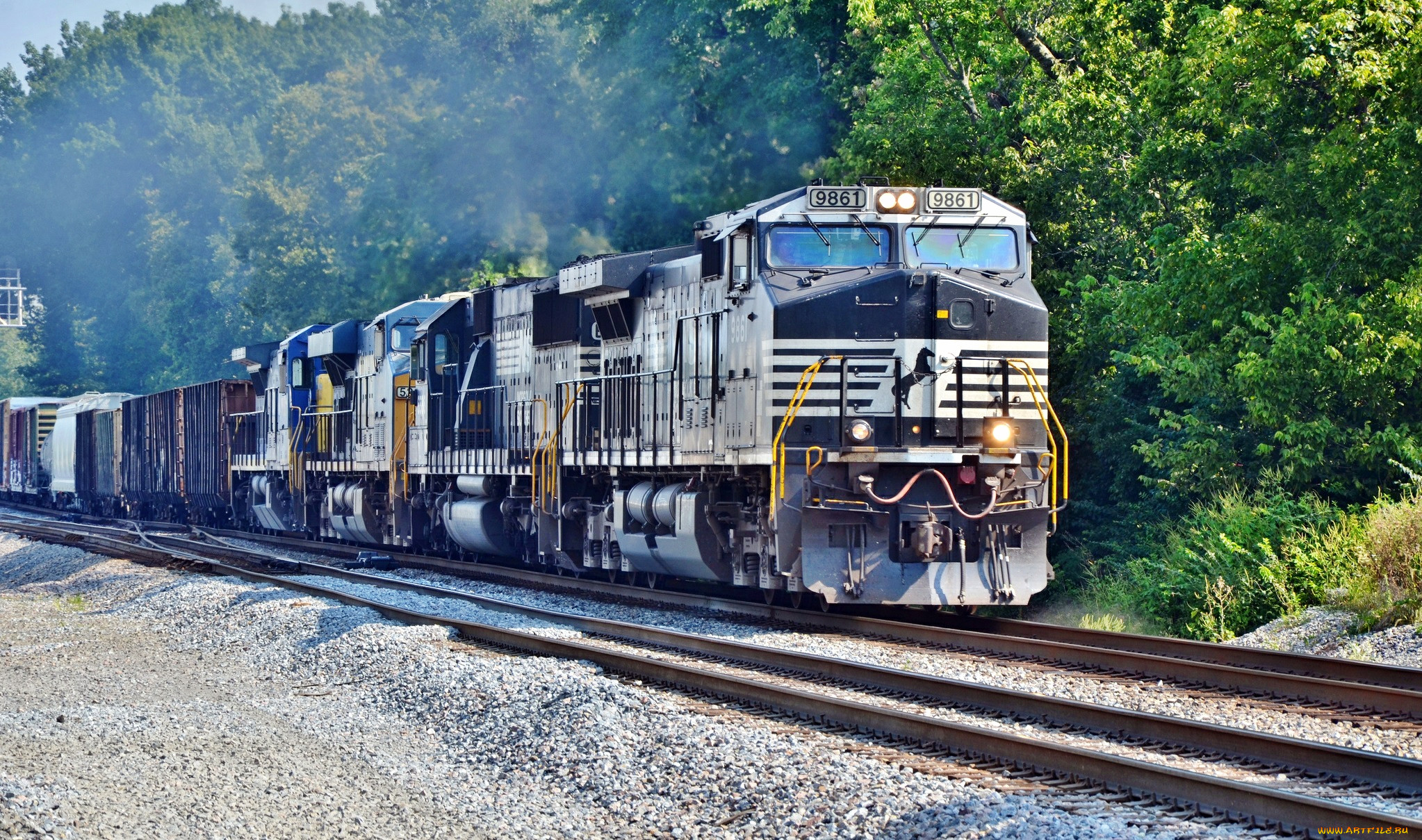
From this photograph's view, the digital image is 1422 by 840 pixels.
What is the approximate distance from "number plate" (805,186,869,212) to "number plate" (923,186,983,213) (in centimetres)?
55

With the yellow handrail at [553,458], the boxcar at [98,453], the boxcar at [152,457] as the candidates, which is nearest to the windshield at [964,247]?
the yellow handrail at [553,458]

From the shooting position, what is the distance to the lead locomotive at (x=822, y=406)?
11.7m

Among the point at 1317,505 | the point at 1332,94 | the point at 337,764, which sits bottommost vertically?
the point at 337,764

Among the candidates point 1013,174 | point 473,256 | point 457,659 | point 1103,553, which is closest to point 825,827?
point 457,659

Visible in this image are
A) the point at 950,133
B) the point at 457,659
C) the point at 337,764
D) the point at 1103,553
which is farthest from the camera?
the point at 950,133

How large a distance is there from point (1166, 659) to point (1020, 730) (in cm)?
212

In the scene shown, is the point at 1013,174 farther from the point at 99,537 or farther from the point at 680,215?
the point at 99,537

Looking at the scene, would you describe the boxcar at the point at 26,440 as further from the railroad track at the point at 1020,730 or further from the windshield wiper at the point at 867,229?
the windshield wiper at the point at 867,229

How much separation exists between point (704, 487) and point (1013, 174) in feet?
24.3

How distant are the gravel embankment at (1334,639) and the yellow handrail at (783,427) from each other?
370 centimetres

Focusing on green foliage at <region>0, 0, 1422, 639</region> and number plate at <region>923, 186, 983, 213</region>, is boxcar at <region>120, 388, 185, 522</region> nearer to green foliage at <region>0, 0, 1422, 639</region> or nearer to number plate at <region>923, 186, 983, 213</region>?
green foliage at <region>0, 0, 1422, 639</region>

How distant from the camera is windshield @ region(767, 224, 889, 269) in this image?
12.1 metres

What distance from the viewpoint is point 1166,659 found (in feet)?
30.4

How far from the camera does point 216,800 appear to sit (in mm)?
6914
